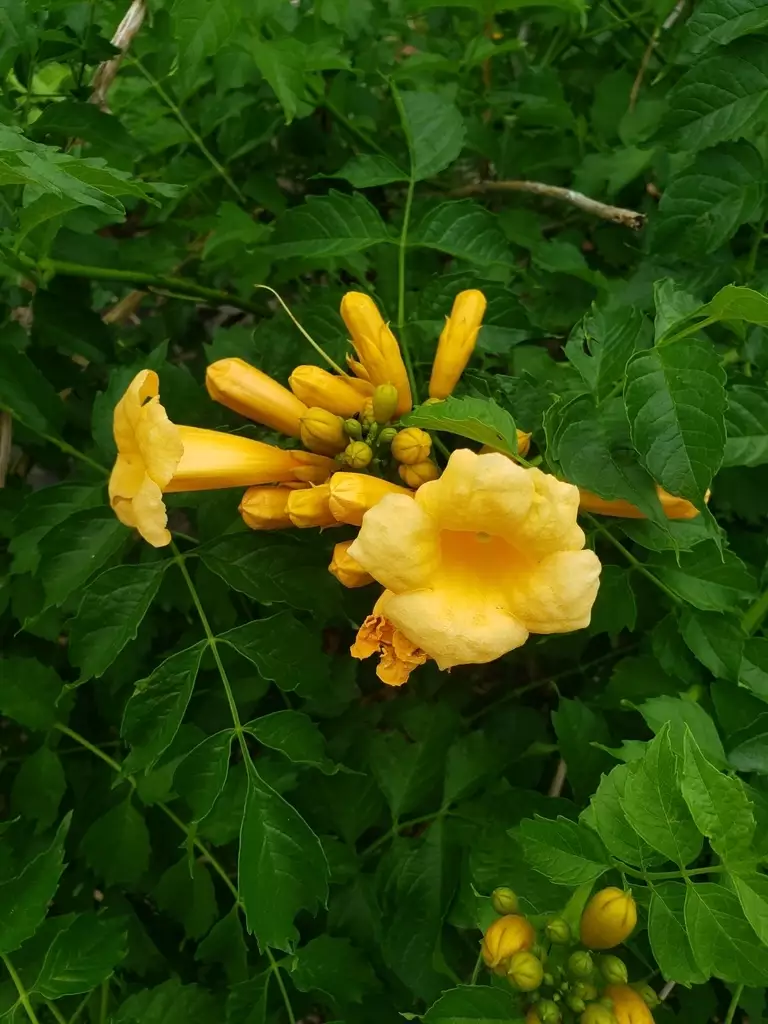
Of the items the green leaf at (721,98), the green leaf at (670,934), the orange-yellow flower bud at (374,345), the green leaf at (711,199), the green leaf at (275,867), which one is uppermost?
the green leaf at (721,98)

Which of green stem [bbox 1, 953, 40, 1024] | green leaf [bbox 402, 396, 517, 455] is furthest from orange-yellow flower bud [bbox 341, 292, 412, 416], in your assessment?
green stem [bbox 1, 953, 40, 1024]

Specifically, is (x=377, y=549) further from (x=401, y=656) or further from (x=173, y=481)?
(x=173, y=481)

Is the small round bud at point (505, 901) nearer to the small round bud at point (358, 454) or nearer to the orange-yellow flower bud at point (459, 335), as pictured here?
the small round bud at point (358, 454)

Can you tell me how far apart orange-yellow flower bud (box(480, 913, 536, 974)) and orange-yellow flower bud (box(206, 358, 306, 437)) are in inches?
34.2

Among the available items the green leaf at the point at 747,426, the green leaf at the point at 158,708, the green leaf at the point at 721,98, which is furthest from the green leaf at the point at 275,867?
the green leaf at the point at 721,98

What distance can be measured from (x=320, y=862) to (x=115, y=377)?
1028 millimetres

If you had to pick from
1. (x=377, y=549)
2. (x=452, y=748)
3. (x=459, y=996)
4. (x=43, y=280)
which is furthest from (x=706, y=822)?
(x=43, y=280)

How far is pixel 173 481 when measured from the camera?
54.5 inches

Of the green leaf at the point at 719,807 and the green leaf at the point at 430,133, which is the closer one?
the green leaf at the point at 719,807

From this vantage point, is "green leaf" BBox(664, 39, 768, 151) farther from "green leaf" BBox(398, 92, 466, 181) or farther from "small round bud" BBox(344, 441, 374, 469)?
"small round bud" BBox(344, 441, 374, 469)

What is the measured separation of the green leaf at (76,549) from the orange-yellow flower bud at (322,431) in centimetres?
42

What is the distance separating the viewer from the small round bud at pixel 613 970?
3.78 ft

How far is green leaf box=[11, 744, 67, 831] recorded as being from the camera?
5.53 ft

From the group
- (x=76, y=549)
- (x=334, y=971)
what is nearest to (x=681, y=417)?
(x=76, y=549)
